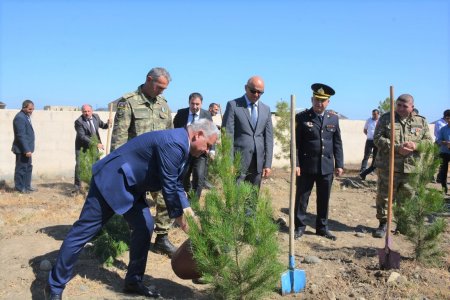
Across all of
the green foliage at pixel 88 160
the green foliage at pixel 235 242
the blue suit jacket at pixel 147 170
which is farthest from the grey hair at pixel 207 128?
the green foliage at pixel 88 160

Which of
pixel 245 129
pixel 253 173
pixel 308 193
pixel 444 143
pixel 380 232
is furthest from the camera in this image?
pixel 444 143

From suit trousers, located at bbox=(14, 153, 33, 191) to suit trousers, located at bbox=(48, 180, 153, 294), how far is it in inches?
234

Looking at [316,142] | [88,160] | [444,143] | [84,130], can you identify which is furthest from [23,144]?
[444,143]

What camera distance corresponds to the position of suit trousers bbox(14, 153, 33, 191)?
29.0ft

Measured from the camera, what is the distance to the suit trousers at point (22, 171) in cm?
885

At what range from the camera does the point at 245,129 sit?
543cm

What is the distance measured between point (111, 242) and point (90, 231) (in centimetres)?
95

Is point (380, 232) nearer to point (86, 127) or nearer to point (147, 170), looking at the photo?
point (147, 170)

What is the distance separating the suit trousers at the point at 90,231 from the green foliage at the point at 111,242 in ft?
2.56

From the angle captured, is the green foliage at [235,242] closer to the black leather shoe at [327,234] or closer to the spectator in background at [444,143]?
the black leather shoe at [327,234]

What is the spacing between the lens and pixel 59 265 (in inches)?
139

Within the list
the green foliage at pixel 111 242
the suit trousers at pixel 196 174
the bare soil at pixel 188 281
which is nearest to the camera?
the bare soil at pixel 188 281

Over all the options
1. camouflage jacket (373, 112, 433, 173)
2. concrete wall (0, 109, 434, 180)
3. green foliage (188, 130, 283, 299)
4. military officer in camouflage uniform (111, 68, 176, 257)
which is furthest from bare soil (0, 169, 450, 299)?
concrete wall (0, 109, 434, 180)

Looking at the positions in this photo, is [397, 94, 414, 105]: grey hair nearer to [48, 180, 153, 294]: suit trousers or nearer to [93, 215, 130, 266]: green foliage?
[48, 180, 153, 294]: suit trousers
